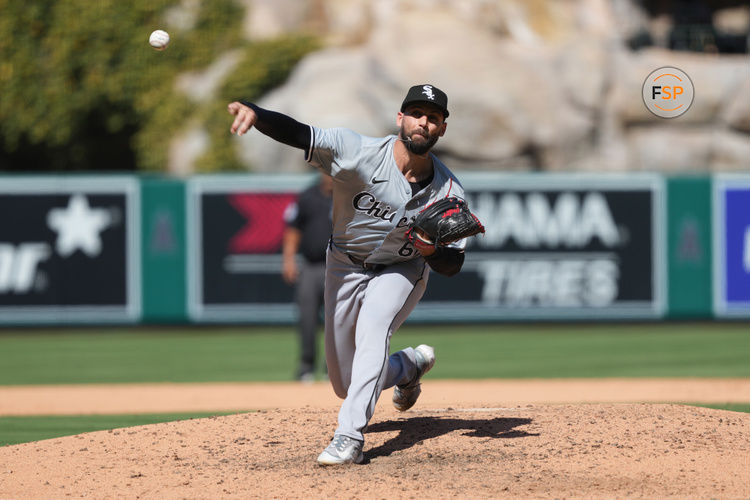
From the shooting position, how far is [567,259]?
1374cm

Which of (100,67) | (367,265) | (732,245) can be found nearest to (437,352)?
(732,245)

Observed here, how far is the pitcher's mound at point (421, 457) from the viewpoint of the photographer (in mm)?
4703

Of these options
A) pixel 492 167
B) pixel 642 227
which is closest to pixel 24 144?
pixel 492 167

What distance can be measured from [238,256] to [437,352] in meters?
3.44

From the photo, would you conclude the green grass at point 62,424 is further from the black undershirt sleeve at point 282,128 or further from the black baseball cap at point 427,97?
the black baseball cap at point 427,97

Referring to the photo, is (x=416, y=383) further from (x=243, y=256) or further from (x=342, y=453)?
(x=243, y=256)

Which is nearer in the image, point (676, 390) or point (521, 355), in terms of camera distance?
point (676, 390)

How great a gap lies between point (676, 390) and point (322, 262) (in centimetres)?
313

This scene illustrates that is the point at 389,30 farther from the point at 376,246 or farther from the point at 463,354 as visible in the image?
the point at 376,246

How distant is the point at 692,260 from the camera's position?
13.7m

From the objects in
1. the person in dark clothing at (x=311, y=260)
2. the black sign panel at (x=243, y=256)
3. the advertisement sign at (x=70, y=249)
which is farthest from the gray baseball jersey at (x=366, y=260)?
the advertisement sign at (x=70, y=249)

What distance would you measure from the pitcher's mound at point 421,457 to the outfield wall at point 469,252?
7.51 meters

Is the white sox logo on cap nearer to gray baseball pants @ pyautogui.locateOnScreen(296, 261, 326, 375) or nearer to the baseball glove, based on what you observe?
the baseball glove

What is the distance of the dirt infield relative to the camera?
4.70 metres
